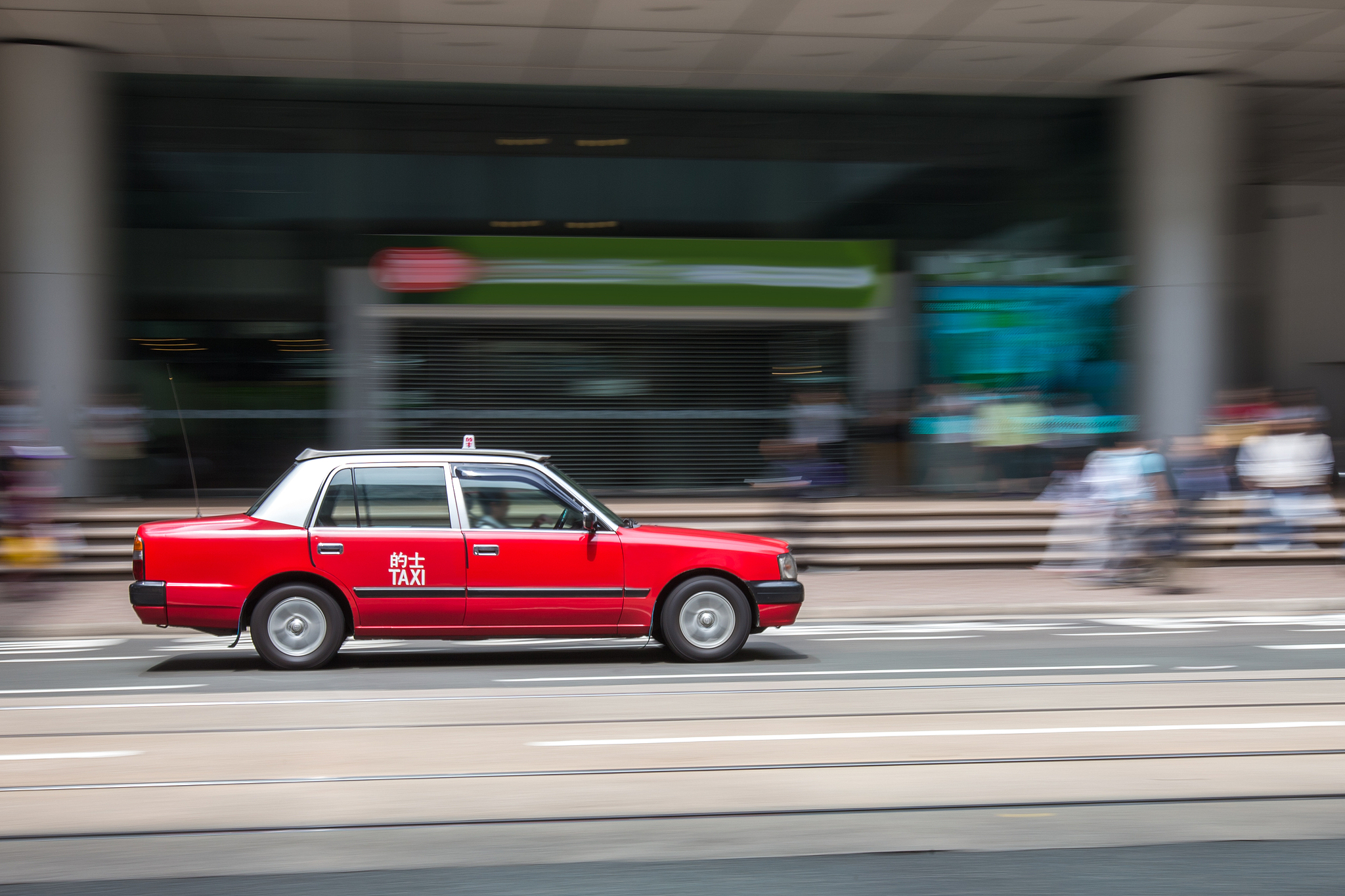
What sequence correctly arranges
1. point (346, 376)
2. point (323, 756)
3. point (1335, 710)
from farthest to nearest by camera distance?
point (346, 376) < point (1335, 710) < point (323, 756)

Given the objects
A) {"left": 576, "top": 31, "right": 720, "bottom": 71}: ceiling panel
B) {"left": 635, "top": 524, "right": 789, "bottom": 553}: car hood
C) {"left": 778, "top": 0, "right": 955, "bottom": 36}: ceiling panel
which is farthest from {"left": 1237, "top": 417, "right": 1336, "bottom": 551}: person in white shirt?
{"left": 635, "top": 524, "right": 789, "bottom": 553}: car hood

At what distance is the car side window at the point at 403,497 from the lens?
8.38m

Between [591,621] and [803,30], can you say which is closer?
[591,621]

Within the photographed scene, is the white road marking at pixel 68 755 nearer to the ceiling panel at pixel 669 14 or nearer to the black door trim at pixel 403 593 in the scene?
the black door trim at pixel 403 593

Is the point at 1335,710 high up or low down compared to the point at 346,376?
down

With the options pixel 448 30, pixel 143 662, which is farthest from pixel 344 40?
pixel 143 662

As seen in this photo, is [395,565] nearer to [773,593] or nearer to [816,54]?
[773,593]

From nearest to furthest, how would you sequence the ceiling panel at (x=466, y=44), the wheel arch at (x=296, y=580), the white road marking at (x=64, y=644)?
the wheel arch at (x=296, y=580), the white road marking at (x=64, y=644), the ceiling panel at (x=466, y=44)

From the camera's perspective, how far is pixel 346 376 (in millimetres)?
17406

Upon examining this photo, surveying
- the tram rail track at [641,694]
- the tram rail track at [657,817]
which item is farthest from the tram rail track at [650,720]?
the tram rail track at [657,817]

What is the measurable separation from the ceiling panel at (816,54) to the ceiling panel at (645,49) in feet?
2.47

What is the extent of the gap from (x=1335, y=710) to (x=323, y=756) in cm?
486

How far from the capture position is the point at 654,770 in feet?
17.6

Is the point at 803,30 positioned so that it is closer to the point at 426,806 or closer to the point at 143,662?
the point at 143,662
